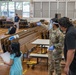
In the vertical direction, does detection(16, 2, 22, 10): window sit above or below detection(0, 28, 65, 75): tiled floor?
above

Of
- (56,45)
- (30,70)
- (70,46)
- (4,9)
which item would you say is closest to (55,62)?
(56,45)

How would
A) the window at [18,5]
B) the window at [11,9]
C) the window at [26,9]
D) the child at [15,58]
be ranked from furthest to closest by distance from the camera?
the window at [11,9] < the window at [18,5] < the window at [26,9] < the child at [15,58]

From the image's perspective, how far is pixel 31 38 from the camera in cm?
975

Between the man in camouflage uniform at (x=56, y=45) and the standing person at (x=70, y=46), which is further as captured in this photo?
the man in camouflage uniform at (x=56, y=45)

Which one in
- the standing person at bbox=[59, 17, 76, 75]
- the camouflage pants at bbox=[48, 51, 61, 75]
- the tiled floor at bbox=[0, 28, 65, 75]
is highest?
the standing person at bbox=[59, 17, 76, 75]

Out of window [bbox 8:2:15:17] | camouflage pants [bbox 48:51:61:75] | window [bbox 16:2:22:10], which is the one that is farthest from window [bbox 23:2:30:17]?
camouflage pants [bbox 48:51:61:75]

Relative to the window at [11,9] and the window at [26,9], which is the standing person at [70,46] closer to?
the window at [26,9]

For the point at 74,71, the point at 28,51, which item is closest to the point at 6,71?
the point at 28,51

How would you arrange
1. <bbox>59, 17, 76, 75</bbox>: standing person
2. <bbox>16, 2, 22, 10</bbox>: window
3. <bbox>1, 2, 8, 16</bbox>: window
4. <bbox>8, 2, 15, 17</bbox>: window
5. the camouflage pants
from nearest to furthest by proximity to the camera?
<bbox>59, 17, 76, 75</bbox>: standing person → the camouflage pants → <bbox>16, 2, 22, 10</bbox>: window → <bbox>8, 2, 15, 17</bbox>: window → <bbox>1, 2, 8, 16</bbox>: window

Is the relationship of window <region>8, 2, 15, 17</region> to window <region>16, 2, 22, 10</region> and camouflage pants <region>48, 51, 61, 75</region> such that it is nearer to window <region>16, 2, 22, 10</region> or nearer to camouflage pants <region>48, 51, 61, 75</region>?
window <region>16, 2, 22, 10</region>

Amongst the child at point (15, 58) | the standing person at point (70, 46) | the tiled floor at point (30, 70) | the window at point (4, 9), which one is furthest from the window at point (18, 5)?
the standing person at point (70, 46)

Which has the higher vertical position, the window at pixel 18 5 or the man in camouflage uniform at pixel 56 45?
the window at pixel 18 5

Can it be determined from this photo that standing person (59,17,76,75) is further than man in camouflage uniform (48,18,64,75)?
No

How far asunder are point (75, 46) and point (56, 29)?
1.75 meters
